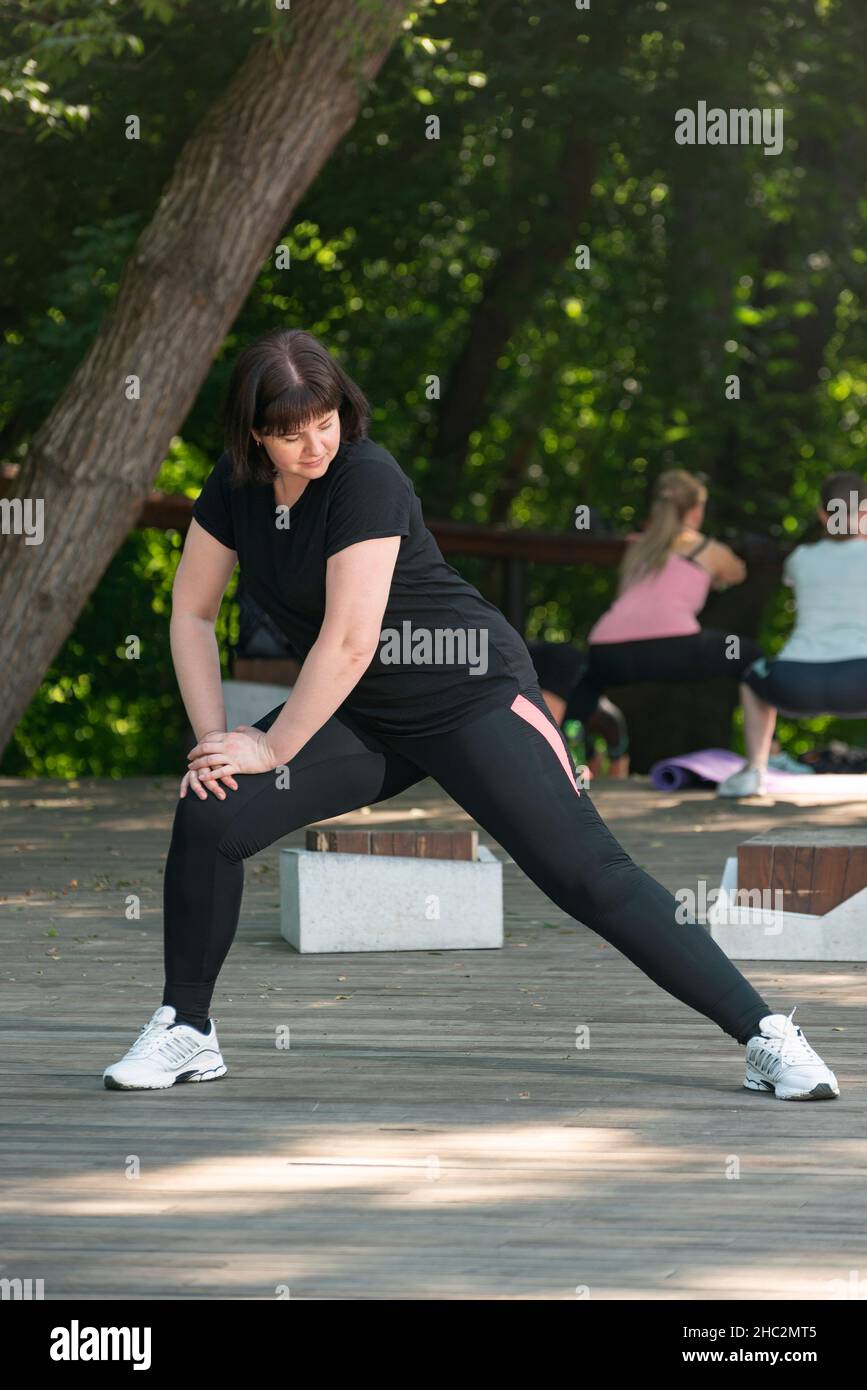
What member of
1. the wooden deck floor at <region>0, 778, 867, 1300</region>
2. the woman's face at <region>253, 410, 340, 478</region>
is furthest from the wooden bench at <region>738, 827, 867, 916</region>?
the woman's face at <region>253, 410, 340, 478</region>

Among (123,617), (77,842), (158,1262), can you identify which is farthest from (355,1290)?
(123,617)

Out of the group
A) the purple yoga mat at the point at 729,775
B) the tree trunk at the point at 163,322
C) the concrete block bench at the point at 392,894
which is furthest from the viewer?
the purple yoga mat at the point at 729,775

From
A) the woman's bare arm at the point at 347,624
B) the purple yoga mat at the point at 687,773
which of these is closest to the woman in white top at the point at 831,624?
the purple yoga mat at the point at 687,773

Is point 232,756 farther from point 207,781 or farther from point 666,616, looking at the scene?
point 666,616

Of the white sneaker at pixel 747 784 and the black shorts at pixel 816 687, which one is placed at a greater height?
the black shorts at pixel 816 687

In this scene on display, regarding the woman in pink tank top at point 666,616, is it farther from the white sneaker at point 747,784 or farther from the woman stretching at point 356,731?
the woman stretching at point 356,731

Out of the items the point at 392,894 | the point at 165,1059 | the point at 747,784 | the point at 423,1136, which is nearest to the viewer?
the point at 423,1136

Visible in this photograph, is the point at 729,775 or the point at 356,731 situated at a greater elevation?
the point at 356,731

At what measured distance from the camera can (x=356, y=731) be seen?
163 inches

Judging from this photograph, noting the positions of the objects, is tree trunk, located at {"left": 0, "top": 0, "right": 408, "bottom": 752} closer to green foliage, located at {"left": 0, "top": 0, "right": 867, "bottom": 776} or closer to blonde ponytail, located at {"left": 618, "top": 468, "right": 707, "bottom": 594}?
green foliage, located at {"left": 0, "top": 0, "right": 867, "bottom": 776}

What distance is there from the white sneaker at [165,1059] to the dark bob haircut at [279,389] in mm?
1179

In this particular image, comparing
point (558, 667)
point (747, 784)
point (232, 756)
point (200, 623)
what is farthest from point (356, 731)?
point (558, 667)

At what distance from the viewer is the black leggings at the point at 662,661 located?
31.9 feet

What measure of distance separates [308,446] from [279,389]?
4.8 inches
